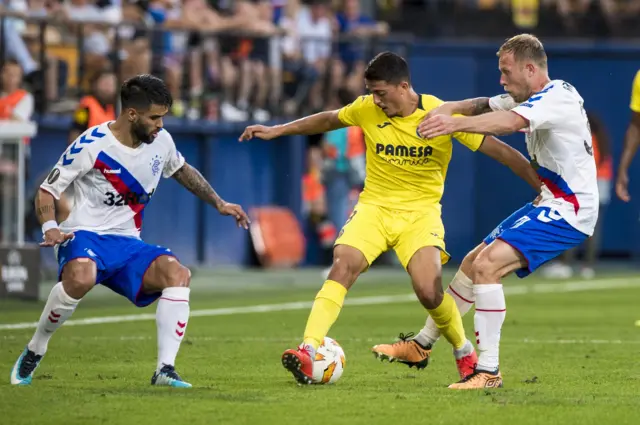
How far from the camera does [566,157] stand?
9.04 m

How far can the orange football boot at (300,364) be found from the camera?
872 cm

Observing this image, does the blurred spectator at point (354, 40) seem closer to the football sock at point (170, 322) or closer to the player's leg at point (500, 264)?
the player's leg at point (500, 264)

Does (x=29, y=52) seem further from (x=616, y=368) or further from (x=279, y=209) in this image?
(x=616, y=368)

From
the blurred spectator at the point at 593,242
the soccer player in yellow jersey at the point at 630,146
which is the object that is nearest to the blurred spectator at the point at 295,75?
the blurred spectator at the point at 593,242

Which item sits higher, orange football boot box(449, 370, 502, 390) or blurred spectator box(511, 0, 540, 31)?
blurred spectator box(511, 0, 540, 31)

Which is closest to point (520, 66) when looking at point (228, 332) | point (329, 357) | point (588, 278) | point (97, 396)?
point (329, 357)

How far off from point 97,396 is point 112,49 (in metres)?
12.1

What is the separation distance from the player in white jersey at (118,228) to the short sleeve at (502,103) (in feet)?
6.99

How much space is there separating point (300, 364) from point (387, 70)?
6.33 ft

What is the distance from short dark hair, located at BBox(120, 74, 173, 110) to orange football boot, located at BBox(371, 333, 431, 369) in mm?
2254

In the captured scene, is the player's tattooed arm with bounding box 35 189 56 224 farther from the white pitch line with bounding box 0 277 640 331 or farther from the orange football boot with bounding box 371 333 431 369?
the white pitch line with bounding box 0 277 640 331

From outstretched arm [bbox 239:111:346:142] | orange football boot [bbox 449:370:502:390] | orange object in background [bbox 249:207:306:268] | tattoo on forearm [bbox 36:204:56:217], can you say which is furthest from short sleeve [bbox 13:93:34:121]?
orange football boot [bbox 449:370:502:390]

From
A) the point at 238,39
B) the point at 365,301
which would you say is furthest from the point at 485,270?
the point at 238,39

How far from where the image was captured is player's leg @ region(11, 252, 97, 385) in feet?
28.6
